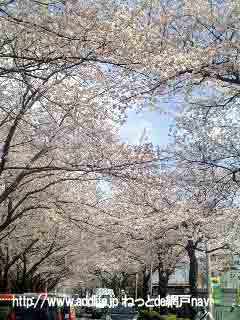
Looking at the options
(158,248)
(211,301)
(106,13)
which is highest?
(106,13)

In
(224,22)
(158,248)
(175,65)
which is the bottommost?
(158,248)

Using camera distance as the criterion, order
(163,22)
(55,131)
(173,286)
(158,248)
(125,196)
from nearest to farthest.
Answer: (163,22), (55,131), (125,196), (158,248), (173,286)

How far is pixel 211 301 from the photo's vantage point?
54.7 feet

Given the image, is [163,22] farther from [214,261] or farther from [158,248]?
[214,261]

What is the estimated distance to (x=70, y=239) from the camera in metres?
29.5

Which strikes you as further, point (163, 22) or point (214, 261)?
point (214, 261)

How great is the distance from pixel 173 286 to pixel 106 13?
61651 millimetres

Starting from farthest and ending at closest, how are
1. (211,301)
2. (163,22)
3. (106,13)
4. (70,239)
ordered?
(70,239)
(211,301)
(163,22)
(106,13)

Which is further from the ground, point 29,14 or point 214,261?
point 29,14

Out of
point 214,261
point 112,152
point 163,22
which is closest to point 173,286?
point 214,261

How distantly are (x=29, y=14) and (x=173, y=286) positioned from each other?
205ft

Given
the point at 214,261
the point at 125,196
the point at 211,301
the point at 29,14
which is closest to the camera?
the point at 29,14

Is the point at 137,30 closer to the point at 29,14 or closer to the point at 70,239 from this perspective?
the point at 29,14

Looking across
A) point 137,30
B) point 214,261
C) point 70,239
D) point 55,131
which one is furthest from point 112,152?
point 214,261
